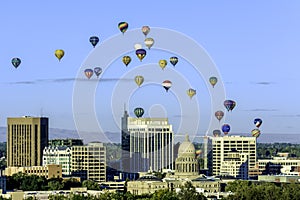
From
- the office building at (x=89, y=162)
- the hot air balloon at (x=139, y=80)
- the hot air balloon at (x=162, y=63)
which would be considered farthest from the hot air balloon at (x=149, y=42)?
the office building at (x=89, y=162)

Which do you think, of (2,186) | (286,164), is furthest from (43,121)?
(2,186)

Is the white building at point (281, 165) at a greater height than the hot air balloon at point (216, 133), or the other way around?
the hot air balloon at point (216, 133)

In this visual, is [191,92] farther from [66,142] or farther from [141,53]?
[66,142]

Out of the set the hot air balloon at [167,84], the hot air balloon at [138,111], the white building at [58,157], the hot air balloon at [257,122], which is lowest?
the white building at [58,157]

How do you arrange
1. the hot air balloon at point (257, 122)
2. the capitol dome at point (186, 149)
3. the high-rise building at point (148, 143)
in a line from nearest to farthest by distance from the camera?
the capitol dome at point (186, 149) < the hot air balloon at point (257, 122) < the high-rise building at point (148, 143)

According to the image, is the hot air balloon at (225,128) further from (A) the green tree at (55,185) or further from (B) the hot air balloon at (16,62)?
(B) the hot air balloon at (16,62)

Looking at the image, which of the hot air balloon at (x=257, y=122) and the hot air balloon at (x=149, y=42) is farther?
the hot air balloon at (x=257, y=122)

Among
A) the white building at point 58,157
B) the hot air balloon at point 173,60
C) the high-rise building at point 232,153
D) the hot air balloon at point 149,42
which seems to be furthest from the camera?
the high-rise building at point 232,153

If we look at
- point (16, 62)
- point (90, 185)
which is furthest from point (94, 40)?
point (90, 185)
